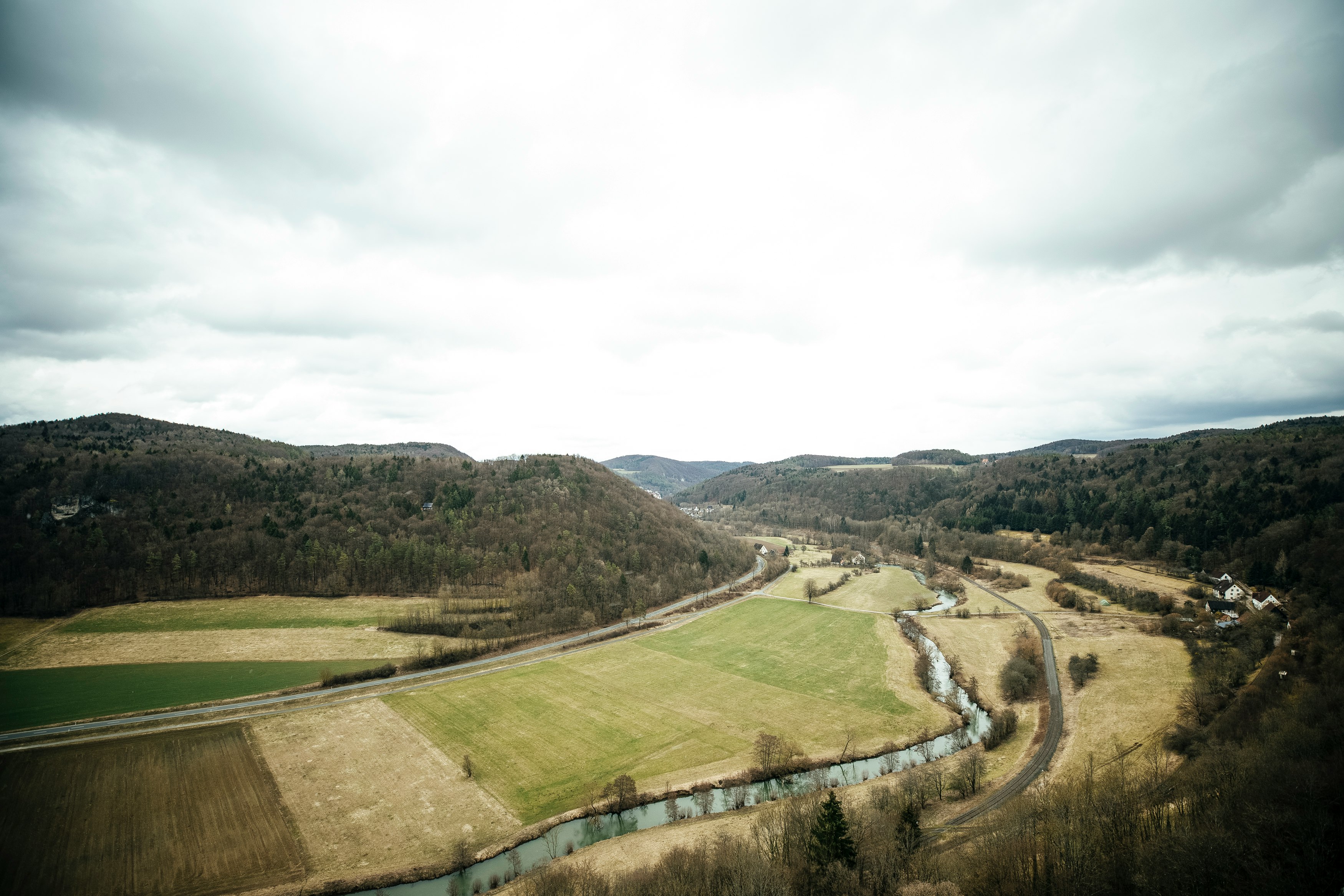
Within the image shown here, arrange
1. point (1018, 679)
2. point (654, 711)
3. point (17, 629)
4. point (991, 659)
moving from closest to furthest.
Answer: point (654, 711) → point (1018, 679) → point (991, 659) → point (17, 629)

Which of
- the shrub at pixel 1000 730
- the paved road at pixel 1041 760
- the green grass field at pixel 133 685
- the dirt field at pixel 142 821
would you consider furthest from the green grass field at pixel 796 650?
the dirt field at pixel 142 821

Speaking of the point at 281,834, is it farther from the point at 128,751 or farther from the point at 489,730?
the point at 128,751

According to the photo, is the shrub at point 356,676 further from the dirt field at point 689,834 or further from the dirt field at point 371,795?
the dirt field at point 689,834

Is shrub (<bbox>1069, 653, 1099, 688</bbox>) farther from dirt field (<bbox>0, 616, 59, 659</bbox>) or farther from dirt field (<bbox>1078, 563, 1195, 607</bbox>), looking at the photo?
dirt field (<bbox>0, 616, 59, 659</bbox>)

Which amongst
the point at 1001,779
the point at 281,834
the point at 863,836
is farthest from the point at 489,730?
the point at 1001,779

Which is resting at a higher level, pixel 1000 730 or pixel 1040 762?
pixel 1000 730

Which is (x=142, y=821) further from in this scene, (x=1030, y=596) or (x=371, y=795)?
(x=1030, y=596)

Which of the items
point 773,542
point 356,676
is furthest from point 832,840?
point 773,542
